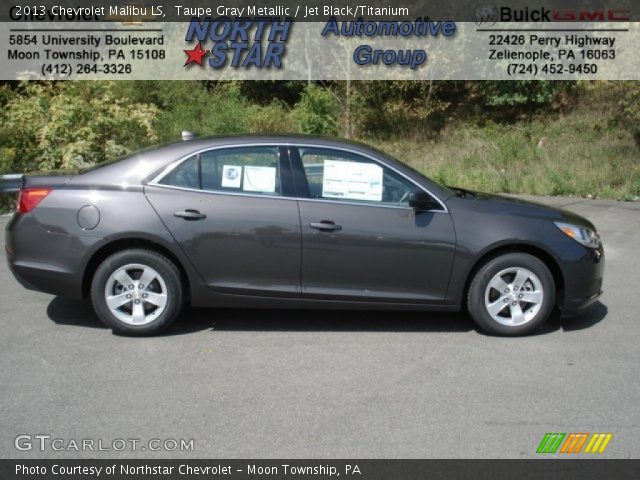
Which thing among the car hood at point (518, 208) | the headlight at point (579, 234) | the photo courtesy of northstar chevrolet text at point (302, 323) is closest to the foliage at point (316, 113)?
the photo courtesy of northstar chevrolet text at point (302, 323)

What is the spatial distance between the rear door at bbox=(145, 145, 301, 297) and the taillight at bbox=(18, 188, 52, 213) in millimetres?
818

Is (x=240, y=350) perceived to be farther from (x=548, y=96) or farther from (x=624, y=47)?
(x=548, y=96)

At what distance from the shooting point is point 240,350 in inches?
215

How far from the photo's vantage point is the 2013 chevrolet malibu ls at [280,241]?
554cm

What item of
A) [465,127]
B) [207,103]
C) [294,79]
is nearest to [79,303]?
[207,103]

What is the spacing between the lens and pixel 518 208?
5.86 meters

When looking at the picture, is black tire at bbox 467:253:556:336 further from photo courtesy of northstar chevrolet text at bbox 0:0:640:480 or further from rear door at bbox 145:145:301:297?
rear door at bbox 145:145:301:297

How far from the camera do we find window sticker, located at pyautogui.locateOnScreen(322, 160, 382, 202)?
568 centimetres

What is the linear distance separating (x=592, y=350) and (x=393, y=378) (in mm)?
1655

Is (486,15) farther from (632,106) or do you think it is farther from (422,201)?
(422,201)

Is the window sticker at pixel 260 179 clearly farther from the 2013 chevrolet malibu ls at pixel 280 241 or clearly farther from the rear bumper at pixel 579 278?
the rear bumper at pixel 579 278

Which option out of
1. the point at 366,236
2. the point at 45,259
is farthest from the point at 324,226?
the point at 45,259

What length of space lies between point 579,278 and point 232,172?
2824 millimetres
